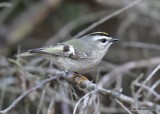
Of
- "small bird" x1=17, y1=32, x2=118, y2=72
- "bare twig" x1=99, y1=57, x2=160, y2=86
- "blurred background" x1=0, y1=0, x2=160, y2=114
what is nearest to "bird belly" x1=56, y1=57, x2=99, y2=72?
"small bird" x1=17, y1=32, x2=118, y2=72

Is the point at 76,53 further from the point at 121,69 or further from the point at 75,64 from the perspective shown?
the point at 121,69

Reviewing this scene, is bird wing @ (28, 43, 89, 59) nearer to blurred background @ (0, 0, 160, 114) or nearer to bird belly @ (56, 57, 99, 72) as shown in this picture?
bird belly @ (56, 57, 99, 72)

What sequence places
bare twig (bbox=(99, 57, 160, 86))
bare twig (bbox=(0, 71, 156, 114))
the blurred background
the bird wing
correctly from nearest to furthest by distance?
1. bare twig (bbox=(0, 71, 156, 114))
2. the bird wing
3. bare twig (bbox=(99, 57, 160, 86))
4. the blurred background

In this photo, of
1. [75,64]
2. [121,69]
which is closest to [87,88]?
[75,64]

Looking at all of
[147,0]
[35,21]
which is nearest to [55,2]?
[35,21]

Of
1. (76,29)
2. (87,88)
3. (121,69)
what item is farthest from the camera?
(76,29)

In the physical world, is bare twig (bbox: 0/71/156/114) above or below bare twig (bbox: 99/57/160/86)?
below

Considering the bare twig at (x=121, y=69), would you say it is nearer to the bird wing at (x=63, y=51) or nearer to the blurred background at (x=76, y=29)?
the blurred background at (x=76, y=29)

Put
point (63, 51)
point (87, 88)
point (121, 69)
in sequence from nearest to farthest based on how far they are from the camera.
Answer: point (87, 88) < point (63, 51) < point (121, 69)
